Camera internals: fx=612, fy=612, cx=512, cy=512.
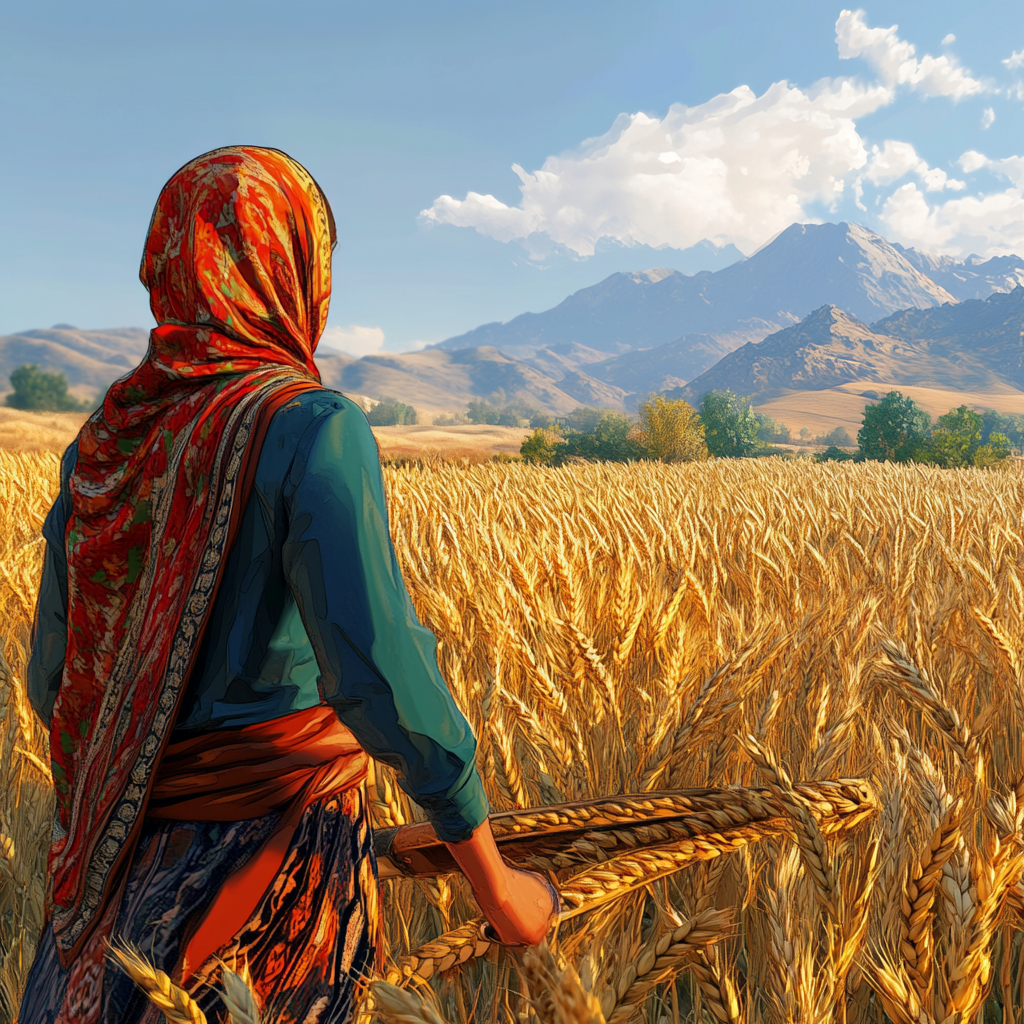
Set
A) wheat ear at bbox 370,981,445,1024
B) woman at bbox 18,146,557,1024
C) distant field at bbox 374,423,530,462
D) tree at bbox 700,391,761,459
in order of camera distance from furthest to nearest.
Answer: tree at bbox 700,391,761,459 < distant field at bbox 374,423,530,462 < woman at bbox 18,146,557,1024 < wheat ear at bbox 370,981,445,1024

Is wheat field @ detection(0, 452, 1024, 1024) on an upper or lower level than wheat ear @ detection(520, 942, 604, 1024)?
lower

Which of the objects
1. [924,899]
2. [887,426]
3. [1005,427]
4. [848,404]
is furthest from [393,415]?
[924,899]

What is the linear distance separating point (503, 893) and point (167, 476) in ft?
2.02

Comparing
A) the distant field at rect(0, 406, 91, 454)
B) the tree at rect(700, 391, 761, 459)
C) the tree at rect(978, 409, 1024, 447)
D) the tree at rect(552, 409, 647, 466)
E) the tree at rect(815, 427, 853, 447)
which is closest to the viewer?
the distant field at rect(0, 406, 91, 454)

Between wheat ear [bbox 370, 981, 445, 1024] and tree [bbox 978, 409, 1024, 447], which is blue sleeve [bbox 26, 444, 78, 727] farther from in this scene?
tree [bbox 978, 409, 1024, 447]

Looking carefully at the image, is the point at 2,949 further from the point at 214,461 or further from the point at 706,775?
the point at 706,775

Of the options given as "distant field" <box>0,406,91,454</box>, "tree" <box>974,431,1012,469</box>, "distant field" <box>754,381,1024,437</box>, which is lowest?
"tree" <box>974,431,1012,469</box>

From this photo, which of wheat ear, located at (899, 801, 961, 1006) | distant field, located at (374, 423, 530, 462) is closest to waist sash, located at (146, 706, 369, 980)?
wheat ear, located at (899, 801, 961, 1006)

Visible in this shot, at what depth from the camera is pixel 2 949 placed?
1.27 metres

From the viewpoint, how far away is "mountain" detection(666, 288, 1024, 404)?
6029 inches

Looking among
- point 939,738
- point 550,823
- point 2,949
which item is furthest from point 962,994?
point 2,949

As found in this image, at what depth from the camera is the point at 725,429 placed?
197 feet

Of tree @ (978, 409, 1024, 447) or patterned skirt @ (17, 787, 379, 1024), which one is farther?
tree @ (978, 409, 1024, 447)

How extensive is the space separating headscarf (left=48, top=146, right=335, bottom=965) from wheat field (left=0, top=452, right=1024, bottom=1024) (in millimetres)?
393
